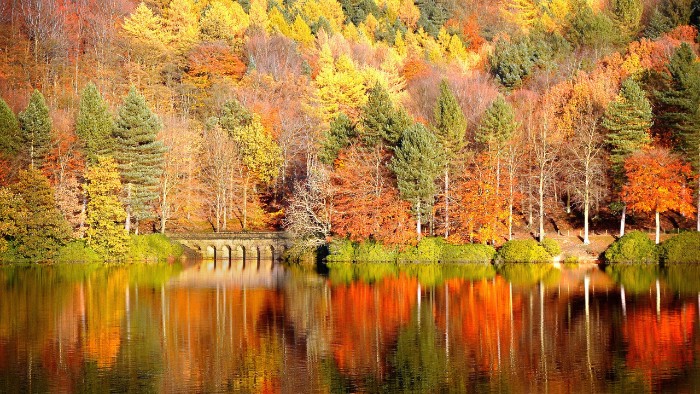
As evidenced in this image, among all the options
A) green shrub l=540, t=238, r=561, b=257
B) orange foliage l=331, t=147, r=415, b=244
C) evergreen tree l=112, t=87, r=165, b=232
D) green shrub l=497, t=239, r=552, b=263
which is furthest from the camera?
evergreen tree l=112, t=87, r=165, b=232

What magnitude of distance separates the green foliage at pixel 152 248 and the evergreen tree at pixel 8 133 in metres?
11.3

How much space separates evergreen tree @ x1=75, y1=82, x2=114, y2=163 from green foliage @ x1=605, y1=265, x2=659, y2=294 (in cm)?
3937

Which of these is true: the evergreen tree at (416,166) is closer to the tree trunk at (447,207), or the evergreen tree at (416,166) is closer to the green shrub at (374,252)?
the tree trunk at (447,207)

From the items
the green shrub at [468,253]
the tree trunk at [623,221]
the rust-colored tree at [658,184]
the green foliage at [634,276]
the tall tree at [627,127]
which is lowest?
the green foliage at [634,276]

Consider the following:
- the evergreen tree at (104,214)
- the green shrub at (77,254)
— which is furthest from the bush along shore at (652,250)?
the green shrub at (77,254)

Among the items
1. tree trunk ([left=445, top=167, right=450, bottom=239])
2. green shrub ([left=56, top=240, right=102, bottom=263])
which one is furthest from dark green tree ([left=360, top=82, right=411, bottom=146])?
green shrub ([left=56, top=240, right=102, bottom=263])

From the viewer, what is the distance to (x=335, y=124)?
252ft

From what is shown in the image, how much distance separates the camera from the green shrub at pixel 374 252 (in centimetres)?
6981

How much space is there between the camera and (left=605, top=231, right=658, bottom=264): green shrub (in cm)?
6406

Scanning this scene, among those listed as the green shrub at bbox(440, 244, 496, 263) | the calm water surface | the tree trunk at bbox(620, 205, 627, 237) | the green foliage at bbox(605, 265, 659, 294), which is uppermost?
the tree trunk at bbox(620, 205, 627, 237)

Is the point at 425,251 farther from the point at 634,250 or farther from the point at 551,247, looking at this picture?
the point at 634,250

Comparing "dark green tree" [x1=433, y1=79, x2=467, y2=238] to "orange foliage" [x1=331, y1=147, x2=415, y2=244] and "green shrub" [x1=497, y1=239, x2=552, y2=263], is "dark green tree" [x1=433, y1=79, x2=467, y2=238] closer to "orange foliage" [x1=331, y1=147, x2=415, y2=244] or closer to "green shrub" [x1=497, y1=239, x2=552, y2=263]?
"orange foliage" [x1=331, y1=147, x2=415, y2=244]

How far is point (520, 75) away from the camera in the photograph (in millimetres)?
106062

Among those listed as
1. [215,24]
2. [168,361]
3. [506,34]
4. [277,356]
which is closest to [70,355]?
[168,361]
